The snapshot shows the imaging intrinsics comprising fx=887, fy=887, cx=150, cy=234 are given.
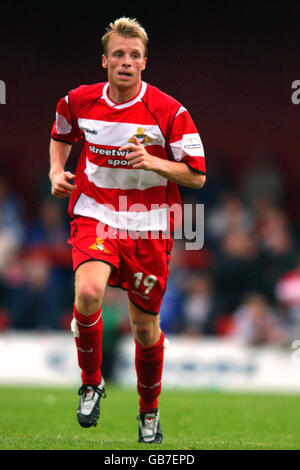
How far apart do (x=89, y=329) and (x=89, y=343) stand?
0.12 m

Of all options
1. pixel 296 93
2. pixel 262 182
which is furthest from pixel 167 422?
pixel 296 93

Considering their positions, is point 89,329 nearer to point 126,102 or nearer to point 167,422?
point 126,102

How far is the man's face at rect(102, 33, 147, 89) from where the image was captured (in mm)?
6062

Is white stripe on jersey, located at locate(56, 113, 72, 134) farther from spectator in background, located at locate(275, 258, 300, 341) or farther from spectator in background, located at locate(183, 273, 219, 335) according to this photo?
spectator in background, located at locate(275, 258, 300, 341)

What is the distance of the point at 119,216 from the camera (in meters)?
6.21

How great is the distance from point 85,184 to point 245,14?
9.70m

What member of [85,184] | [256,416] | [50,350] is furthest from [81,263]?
[50,350]

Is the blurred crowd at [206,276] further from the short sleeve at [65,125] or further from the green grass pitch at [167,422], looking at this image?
the short sleeve at [65,125]

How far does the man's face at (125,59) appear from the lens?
19.9 feet

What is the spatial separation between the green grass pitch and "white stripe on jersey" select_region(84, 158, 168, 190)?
5.84ft

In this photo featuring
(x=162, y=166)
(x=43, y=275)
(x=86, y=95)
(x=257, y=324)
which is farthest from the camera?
(x=43, y=275)

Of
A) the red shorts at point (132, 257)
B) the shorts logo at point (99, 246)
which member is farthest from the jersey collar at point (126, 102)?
the shorts logo at point (99, 246)

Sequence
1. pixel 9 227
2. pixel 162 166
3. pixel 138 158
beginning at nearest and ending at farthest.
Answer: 1. pixel 138 158
2. pixel 162 166
3. pixel 9 227
